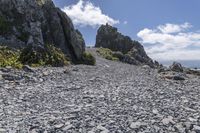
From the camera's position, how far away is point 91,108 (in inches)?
673

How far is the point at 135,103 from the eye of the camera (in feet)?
62.2

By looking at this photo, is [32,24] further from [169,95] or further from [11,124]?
[11,124]

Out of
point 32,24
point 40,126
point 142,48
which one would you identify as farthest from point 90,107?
point 142,48

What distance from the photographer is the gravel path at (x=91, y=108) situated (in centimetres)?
1430

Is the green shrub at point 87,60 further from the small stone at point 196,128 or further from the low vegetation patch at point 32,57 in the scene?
the small stone at point 196,128

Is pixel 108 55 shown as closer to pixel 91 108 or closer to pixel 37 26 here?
pixel 37 26

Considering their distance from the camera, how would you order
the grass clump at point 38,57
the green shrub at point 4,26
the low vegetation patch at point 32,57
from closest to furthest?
the low vegetation patch at point 32,57 < the grass clump at point 38,57 < the green shrub at point 4,26

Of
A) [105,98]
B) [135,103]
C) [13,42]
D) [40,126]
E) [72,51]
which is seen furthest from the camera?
→ [72,51]

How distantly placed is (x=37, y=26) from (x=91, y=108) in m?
36.2

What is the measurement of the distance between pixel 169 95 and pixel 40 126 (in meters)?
10.3

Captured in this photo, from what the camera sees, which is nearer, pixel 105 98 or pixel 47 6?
pixel 105 98

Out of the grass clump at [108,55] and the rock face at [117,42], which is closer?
the grass clump at [108,55]

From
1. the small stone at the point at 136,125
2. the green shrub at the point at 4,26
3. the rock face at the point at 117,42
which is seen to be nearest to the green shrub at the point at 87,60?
the green shrub at the point at 4,26

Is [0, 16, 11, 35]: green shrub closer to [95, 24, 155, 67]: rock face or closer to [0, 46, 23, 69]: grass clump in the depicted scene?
[0, 46, 23, 69]: grass clump
